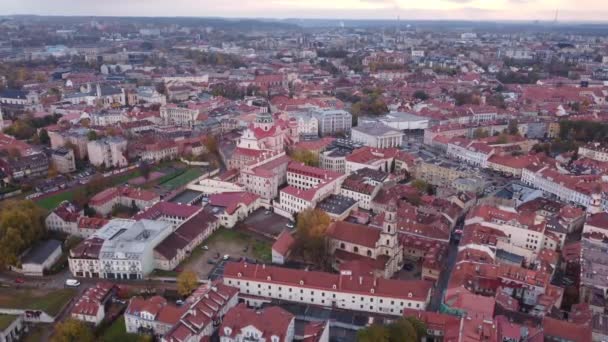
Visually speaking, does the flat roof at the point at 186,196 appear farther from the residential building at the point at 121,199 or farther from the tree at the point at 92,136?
the tree at the point at 92,136

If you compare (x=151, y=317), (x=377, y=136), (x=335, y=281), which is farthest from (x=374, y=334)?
(x=377, y=136)

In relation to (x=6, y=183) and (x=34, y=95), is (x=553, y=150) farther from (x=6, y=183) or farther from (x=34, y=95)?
(x=34, y=95)

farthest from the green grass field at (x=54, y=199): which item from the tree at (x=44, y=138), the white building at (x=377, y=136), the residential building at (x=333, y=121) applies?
the residential building at (x=333, y=121)

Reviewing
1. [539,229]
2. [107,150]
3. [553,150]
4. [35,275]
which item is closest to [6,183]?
[107,150]

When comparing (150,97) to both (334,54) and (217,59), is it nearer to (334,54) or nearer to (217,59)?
(217,59)

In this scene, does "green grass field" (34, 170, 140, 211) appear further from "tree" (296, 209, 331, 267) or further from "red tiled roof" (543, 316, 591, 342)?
"red tiled roof" (543, 316, 591, 342)
